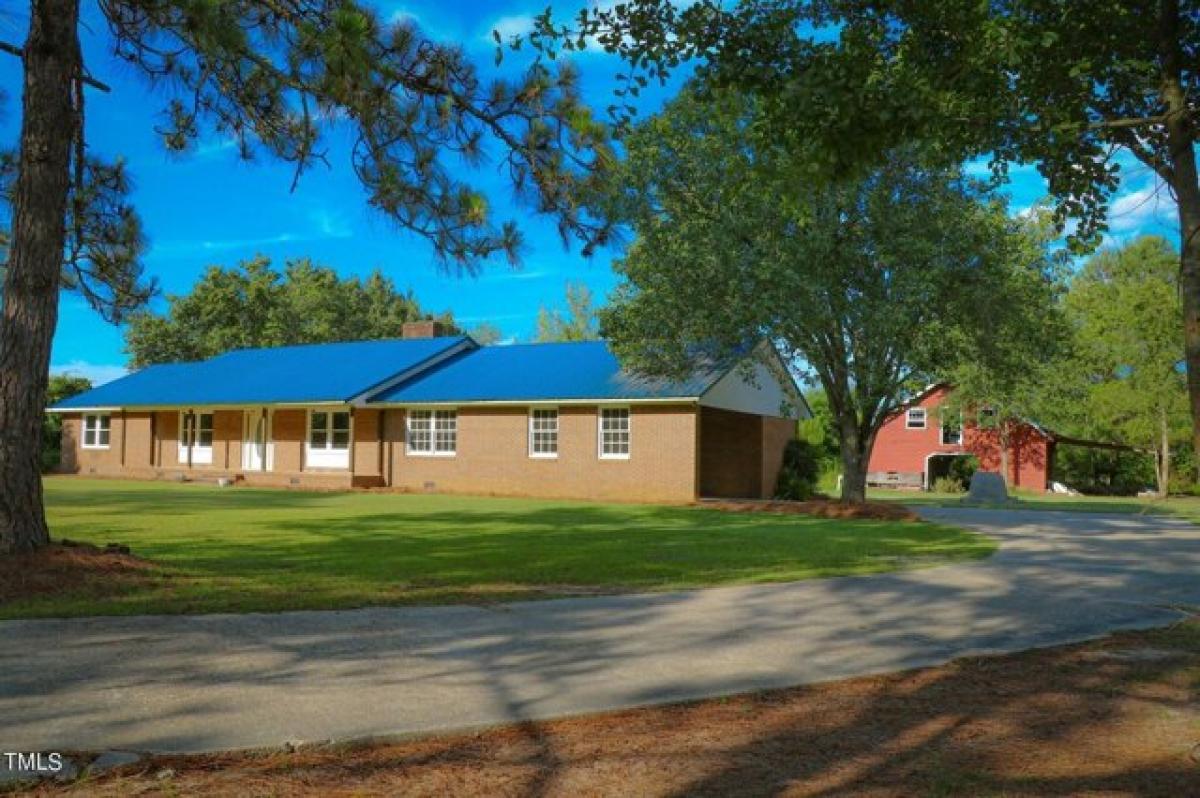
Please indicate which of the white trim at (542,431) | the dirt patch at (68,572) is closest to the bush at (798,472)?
the white trim at (542,431)

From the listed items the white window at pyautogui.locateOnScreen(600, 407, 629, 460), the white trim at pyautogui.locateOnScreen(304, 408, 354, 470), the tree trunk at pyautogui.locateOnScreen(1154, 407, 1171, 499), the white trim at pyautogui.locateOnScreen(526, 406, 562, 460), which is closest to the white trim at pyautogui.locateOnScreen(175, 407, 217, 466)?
the white trim at pyautogui.locateOnScreen(304, 408, 354, 470)

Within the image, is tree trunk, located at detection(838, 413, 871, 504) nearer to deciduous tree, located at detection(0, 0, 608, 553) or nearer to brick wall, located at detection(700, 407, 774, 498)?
brick wall, located at detection(700, 407, 774, 498)

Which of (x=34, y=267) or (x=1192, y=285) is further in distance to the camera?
(x=34, y=267)

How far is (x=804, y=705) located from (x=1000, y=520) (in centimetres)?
1866

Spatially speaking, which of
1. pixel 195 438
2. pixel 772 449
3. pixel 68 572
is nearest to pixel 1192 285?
pixel 68 572

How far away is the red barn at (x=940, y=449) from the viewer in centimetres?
4975

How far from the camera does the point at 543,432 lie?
95.8 feet

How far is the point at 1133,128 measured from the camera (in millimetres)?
6980

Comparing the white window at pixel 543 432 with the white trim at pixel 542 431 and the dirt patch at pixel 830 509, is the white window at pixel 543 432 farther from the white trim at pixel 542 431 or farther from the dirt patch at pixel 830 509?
the dirt patch at pixel 830 509

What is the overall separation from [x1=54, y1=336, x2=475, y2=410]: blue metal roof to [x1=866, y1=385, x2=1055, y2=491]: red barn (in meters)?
25.9

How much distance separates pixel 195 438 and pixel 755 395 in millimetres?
20959

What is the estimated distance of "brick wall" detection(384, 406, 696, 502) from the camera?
87.8 feet

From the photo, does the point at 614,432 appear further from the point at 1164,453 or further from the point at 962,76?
the point at 1164,453

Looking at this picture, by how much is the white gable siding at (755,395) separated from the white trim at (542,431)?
4.41 meters
